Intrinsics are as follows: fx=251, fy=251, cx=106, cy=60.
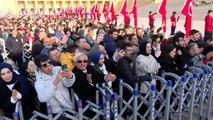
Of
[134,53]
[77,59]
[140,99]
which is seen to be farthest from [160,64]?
[77,59]

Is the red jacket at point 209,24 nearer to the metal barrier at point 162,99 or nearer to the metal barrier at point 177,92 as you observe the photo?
the metal barrier at point 177,92

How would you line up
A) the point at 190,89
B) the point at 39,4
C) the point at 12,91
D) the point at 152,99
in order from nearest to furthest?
the point at 12,91 → the point at 152,99 → the point at 190,89 → the point at 39,4

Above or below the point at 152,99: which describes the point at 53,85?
above

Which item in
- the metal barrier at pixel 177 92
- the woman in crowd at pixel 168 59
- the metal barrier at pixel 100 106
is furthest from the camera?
the woman in crowd at pixel 168 59

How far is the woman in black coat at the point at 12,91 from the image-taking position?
336 centimetres

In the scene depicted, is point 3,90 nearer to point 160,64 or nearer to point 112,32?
point 160,64

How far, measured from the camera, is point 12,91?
336 centimetres

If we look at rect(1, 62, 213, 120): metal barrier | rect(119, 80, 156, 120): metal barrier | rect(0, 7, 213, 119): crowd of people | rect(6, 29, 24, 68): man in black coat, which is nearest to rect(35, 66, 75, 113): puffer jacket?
rect(0, 7, 213, 119): crowd of people

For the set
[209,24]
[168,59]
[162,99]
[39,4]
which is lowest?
[162,99]

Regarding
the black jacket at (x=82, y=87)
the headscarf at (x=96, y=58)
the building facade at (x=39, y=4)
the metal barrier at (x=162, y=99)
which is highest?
the building facade at (x=39, y=4)

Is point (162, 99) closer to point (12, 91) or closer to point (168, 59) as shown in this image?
point (168, 59)

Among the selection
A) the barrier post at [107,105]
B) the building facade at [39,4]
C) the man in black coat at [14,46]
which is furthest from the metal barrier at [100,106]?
the building facade at [39,4]

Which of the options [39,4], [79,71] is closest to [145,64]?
[79,71]

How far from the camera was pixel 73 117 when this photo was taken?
136 inches
